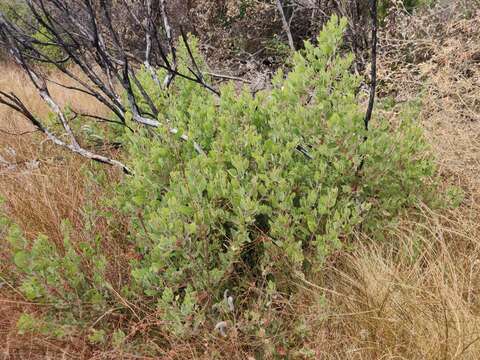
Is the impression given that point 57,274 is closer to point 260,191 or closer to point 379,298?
point 260,191

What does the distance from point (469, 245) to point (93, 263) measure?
151cm

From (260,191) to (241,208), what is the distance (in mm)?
123

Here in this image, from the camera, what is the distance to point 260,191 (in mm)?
1513

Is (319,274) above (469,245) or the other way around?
above

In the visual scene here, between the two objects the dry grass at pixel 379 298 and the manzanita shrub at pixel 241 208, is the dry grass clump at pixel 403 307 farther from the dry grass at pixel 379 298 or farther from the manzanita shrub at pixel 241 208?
the manzanita shrub at pixel 241 208

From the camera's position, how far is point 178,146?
1665 mm

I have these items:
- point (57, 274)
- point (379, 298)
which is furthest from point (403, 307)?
point (57, 274)

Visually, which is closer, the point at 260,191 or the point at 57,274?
the point at 57,274

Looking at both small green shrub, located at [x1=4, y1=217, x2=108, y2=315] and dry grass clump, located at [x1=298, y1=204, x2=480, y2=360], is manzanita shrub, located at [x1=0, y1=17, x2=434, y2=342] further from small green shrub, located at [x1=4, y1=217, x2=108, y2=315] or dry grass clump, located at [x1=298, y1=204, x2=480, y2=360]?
dry grass clump, located at [x1=298, y1=204, x2=480, y2=360]

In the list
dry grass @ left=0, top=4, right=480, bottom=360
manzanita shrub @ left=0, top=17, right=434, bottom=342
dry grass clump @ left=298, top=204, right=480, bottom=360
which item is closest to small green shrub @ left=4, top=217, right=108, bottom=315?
manzanita shrub @ left=0, top=17, right=434, bottom=342

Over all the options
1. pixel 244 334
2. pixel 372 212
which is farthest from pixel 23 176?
pixel 372 212

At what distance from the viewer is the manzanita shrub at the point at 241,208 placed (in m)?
1.39

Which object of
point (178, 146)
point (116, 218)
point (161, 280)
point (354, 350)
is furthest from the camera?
point (116, 218)

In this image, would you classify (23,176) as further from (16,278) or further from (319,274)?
(319,274)
